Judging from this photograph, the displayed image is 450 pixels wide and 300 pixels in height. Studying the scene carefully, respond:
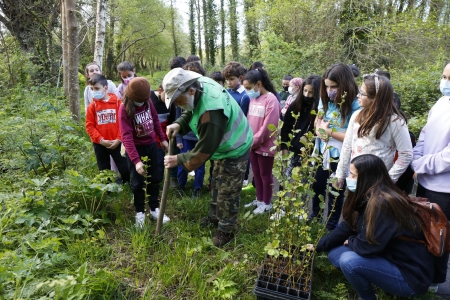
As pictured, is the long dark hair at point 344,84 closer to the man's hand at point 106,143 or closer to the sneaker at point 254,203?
the sneaker at point 254,203

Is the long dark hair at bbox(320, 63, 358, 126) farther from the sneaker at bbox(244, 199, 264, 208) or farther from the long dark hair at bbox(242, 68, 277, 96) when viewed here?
the sneaker at bbox(244, 199, 264, 208)

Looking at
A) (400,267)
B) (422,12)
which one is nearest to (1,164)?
(400,267)

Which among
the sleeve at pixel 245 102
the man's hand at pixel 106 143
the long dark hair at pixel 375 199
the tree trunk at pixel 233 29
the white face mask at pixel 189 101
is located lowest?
A: the long dark hair at pixel 375 199

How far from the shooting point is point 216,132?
239 centimetres

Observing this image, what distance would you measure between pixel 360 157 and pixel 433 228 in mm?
674

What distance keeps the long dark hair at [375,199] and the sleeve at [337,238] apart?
9 centimetres

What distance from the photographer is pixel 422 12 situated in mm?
10789

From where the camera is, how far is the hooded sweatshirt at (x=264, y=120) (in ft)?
11.4

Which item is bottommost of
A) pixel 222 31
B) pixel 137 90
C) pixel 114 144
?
pixel 114 144

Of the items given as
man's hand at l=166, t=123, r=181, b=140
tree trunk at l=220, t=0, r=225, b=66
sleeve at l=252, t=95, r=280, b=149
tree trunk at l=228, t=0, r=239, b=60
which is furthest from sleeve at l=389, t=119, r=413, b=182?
tree trunk at l=220, t=0, r=225, b=66

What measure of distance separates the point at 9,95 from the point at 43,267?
26.8 feet

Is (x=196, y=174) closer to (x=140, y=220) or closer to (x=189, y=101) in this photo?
(x=140, y=220)

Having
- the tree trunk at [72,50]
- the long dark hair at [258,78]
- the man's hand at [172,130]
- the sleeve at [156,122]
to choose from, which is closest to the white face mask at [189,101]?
the man's hand at [172,130]

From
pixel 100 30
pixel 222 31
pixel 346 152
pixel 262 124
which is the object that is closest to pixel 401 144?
pixel 346 152
